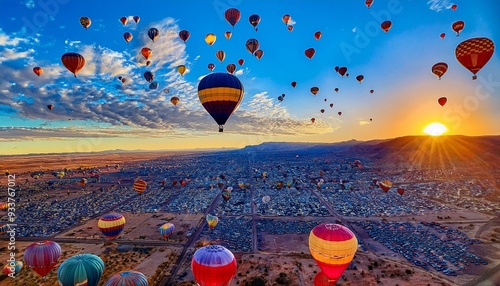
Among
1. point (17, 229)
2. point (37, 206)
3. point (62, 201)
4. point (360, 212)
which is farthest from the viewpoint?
point (62, 201)

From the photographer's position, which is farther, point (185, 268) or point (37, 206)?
point (37, 206)

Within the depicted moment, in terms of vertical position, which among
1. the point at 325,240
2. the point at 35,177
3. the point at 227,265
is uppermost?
the point at 325,240

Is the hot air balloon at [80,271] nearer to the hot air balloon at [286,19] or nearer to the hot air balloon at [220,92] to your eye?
the hot air balloon at [220,92]

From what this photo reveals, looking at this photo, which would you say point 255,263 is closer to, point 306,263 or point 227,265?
point 306,263

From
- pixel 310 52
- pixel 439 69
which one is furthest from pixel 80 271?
pixel 439 69

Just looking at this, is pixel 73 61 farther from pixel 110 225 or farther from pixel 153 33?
pixel 110 225

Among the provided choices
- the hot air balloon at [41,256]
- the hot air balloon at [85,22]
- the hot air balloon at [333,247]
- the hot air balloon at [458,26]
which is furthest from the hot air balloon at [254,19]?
the hot air balloon at [41,256]

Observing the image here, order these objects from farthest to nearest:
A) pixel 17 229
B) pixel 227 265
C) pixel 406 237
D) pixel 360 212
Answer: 1. pixel 360 212
2. pixel 17 229
3. pixel 406 237
4. pixel 227 265

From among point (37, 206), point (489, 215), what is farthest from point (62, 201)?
point (489, 215)
